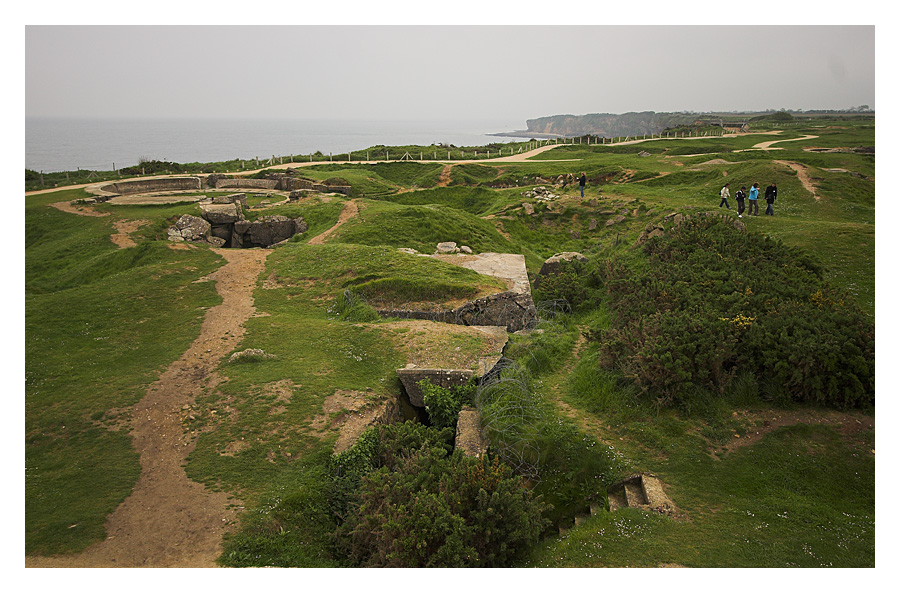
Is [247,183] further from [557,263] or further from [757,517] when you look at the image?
[757,517]

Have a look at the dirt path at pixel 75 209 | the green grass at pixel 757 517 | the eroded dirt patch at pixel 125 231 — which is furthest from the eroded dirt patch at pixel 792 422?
the dirt path at pixel 75 209

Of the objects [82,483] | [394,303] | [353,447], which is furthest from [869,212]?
[82,483]

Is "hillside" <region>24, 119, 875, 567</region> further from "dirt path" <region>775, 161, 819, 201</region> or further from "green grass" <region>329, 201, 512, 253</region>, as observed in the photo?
"dirt path" <region>775, 161, 819, 201</region>

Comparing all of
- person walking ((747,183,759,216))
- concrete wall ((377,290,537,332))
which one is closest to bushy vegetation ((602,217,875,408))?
concrete wall ((377,290,537,332))

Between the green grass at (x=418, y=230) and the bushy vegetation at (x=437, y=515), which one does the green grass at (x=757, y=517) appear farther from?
the green grass at (x=418, y=230)
